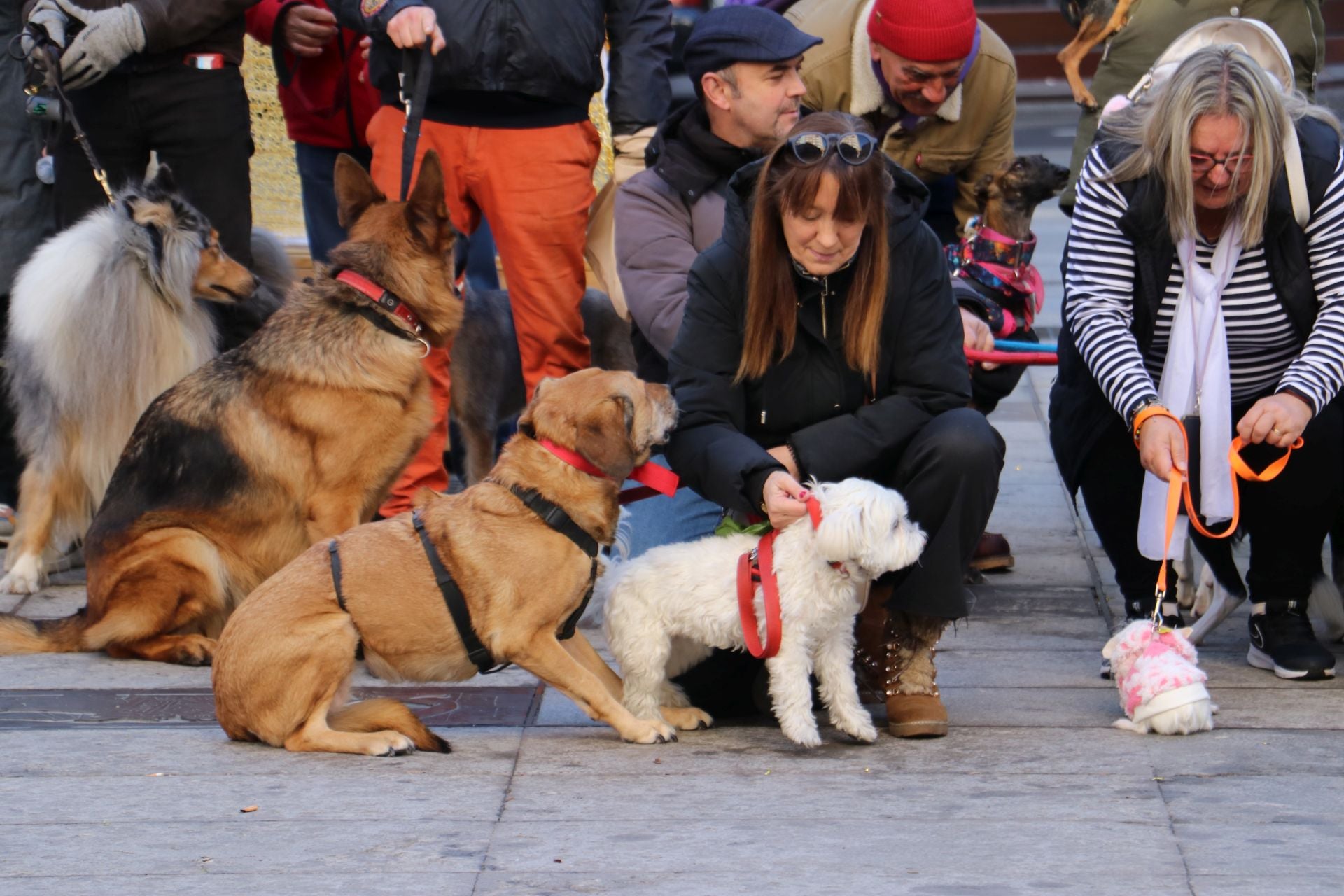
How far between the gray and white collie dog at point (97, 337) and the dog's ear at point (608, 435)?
225cm

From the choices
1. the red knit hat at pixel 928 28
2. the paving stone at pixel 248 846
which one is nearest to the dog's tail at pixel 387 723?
the paving stone at pixel 248 846

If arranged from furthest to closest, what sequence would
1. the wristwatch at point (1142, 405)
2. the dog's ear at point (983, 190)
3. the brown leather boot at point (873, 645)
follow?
the dog's ear at point (983, 190), the wristwatch at point (1142, 405), the brown leather boot at point (873, 645)

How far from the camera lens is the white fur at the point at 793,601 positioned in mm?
3656

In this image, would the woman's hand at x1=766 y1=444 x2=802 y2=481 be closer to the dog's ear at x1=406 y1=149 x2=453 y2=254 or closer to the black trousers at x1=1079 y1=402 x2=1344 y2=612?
the black trousers at x1=1079 y1=402 x2=1344 y2=612

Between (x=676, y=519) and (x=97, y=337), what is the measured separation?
7.41ft

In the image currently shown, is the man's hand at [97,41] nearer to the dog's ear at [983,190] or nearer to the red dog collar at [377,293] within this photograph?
the red dog collar at [377,293]

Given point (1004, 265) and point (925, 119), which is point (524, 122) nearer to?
point (925, 119)

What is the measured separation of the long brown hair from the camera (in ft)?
12.8

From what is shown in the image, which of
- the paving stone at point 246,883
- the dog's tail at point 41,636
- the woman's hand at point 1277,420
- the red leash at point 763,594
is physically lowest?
the dog's tail at point 41,636

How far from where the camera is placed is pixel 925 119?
18.5 ft

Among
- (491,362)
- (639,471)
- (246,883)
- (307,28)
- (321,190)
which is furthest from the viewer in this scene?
(321,190)

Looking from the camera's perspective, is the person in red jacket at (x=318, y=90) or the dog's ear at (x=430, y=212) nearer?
the dog's ear at (x=430, y=212)

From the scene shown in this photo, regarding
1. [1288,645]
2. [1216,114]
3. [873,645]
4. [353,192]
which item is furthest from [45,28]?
[1288,645]

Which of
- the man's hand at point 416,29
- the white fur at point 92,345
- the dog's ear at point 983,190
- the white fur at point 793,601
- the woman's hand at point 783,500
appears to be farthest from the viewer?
the dog's ear at point 983,190
